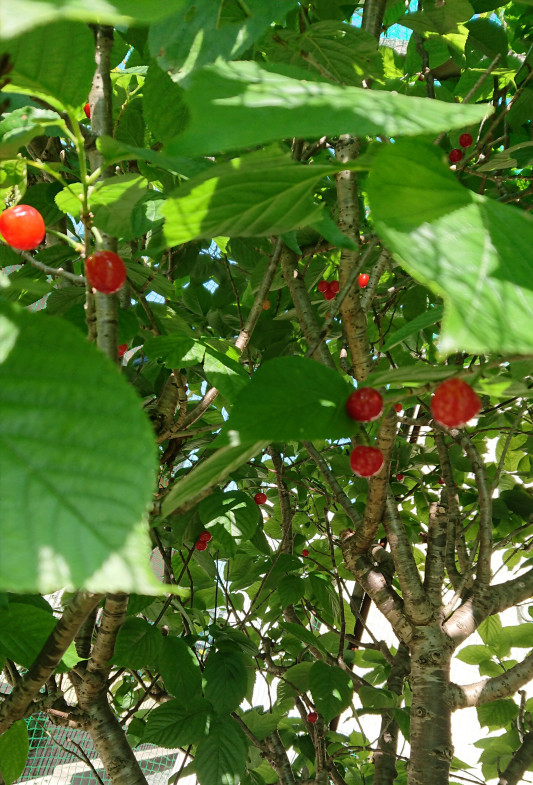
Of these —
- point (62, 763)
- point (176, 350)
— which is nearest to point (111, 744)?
point (176, 350)

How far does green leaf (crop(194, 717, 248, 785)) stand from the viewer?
1101mm

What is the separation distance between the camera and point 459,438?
1169mm

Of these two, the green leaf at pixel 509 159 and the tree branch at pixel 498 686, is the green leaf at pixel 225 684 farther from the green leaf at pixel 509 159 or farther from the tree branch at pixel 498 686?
the green leaf at pixel 509 159

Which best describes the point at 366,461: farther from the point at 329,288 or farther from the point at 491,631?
the point at 491,631

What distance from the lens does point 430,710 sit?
949mm

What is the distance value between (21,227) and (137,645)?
2.66ft

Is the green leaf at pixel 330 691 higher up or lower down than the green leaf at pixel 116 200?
lower down

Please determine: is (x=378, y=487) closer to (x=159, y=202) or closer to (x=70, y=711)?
(x=159, y=202)

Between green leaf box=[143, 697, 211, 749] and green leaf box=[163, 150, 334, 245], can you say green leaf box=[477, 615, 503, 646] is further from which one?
green leaf box=[163, 150, 334, 245]

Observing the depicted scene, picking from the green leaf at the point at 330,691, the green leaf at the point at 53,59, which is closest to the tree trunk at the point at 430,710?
the green leaf at the point at 330,691

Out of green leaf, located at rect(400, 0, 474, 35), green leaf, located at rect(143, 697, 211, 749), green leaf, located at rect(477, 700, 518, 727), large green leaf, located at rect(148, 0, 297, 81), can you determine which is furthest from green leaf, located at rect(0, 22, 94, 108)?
green leaf, located at rect(477, 700, 518, 727)

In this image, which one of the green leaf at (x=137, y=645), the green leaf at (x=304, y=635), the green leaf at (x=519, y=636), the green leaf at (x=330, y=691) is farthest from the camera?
the green leaf at (x=519, y=636)

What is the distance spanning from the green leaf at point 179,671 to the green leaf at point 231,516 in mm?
227

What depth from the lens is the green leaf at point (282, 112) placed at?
25cm
